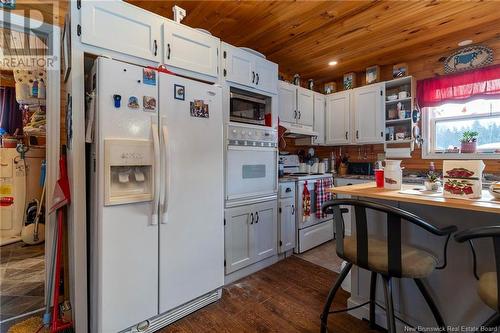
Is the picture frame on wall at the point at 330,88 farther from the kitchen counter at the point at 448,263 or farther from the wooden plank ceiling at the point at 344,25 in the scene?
the kitchen counter at the point at 448,263

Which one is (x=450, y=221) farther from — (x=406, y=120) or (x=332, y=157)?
(x=332, y=157)

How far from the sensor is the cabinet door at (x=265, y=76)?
2576mm

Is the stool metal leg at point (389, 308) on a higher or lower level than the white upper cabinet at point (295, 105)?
lower

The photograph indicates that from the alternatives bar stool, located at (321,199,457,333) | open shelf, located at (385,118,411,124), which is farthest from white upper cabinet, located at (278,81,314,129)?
bar stool, located at (321,199,457,333)

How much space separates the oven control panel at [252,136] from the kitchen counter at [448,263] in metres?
1.08

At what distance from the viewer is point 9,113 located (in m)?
3.93

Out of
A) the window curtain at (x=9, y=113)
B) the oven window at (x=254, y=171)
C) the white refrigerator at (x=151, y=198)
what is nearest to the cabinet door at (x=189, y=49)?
the white refrigerator at (x=151, y=198)

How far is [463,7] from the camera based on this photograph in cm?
224

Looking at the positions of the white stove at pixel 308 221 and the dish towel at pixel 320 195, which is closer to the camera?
the white stove at pixel 308 221

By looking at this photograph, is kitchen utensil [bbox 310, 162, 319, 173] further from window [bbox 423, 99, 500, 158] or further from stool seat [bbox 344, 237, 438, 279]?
stool seat [bbox 344, 237, 438, 279]

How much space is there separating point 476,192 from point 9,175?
4.96m

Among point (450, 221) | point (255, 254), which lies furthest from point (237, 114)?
point (450, 221)

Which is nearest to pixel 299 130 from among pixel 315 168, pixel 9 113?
pixel 315 168

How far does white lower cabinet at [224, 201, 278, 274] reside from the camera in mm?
2273
